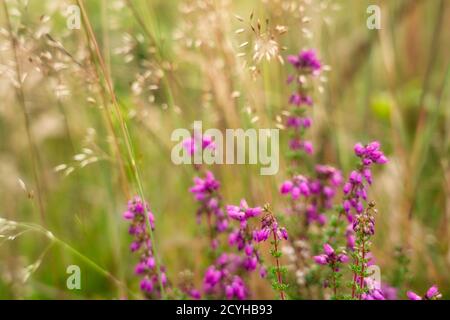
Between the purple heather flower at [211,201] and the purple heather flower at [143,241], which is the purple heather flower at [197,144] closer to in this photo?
the purple heather flower at [211,201]

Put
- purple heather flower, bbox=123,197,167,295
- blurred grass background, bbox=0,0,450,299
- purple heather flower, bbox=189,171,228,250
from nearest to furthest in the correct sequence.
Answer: purple heather flower, bbox=123,197,167,295, purple heather flower, bbox=189,171,228,250, blurred grass background, bbox=0,0,450,299

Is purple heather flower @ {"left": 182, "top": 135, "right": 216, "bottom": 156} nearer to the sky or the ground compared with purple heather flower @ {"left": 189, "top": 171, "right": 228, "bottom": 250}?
nearer to the sky

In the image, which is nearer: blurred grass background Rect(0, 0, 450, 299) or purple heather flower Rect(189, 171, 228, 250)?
purple heather flower Rect(189, 171, 228, 250)

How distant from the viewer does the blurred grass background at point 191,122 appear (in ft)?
7.85

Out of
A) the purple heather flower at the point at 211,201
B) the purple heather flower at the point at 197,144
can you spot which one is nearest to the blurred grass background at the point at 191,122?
the purple heather flower at the point at 197,144

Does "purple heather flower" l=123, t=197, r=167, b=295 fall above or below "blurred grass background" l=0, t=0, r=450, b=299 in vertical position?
below

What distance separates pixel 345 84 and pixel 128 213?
79.2 inches

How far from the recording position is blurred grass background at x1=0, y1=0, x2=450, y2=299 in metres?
2.39

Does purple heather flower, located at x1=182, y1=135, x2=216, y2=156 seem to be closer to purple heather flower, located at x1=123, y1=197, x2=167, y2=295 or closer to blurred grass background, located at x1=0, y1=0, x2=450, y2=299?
blurred grass background, located at x1=0, y1=0, x2=450, y2=299

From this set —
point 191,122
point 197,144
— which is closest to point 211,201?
point 197,144

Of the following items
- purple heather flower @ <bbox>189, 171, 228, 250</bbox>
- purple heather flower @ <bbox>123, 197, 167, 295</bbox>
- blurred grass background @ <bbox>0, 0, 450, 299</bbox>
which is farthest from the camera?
blurred grass background @ <bbox>0, 0, 450, 299</bbox>

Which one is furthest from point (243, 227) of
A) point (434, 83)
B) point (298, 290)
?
point (434, 83)

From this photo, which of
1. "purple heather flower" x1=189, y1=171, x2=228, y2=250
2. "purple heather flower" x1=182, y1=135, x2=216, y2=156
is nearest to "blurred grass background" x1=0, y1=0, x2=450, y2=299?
"purple heather flower" x1=182, y1=135, x2=216, y2=156
